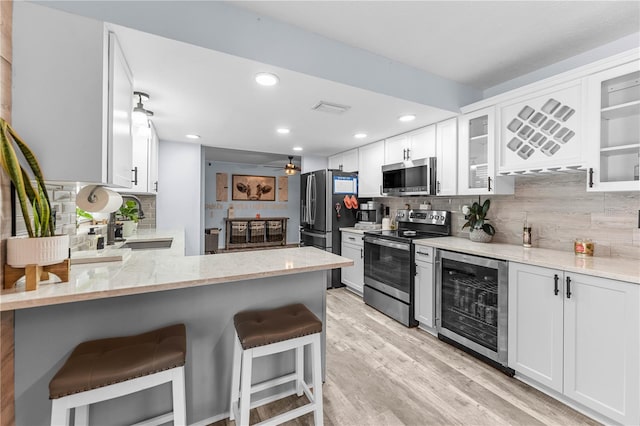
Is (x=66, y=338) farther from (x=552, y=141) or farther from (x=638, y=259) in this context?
(x=638, y=259)

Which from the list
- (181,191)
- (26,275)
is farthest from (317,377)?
(181,191)

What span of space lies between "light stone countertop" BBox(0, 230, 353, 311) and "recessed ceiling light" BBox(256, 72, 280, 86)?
124 centimetres

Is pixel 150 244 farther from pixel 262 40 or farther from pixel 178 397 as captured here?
pixel 262 40

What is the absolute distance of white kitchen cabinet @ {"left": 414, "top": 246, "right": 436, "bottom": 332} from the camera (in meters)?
2.74

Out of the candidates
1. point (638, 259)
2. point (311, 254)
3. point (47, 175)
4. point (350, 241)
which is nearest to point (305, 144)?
point (350, 241)

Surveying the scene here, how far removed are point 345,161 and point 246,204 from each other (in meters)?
4.13

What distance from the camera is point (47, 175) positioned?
4.09 feet

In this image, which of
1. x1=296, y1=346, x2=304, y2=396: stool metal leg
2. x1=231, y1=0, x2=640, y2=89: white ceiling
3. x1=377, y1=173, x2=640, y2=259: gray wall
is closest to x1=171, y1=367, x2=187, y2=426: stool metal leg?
x1=296, y1=346, x2=304, y2=396: stool metal leg

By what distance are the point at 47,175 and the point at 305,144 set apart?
10.7ft

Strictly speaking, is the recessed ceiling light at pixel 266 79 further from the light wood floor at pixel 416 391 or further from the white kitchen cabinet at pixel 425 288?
the light wood floor at pixel 416 391

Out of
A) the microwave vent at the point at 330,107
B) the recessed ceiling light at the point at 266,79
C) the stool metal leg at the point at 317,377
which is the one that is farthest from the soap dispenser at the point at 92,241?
the microwave vent at the point at 330,107

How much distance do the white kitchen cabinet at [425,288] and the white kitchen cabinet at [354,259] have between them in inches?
40.7

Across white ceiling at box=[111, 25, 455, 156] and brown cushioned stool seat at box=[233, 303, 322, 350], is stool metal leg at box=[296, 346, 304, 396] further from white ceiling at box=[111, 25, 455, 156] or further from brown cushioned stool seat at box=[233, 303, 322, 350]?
white ceiling at box=[111, 25, 455, 156]

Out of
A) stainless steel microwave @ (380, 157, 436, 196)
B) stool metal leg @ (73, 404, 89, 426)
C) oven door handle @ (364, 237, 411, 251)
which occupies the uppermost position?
stainless steel microwave @ (380, 157, 436, 196)
